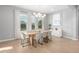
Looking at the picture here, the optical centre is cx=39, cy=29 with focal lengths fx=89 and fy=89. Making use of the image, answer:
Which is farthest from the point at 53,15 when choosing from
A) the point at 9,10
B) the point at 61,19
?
the point at 9,10

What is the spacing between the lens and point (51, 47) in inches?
129

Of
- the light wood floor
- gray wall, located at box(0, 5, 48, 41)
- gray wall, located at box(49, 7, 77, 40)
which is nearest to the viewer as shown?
the light wood floor

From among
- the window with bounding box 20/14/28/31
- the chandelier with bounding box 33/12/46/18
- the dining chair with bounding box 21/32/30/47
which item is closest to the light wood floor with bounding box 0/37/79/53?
the dining chair with bounding box 21/32/30/47

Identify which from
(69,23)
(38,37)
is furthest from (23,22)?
(69,23)

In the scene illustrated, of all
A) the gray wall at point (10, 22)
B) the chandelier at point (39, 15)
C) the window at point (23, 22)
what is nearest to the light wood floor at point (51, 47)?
the gray wall at point (10, 22)

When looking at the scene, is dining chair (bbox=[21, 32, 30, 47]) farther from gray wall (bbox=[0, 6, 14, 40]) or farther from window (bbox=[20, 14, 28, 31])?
gray wall (bbox=[0, 6, 14, 40])

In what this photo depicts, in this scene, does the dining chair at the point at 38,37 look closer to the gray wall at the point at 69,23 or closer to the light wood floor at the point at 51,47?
the light wood floor at the point at 51,47

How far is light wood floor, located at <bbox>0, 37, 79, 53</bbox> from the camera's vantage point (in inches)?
116

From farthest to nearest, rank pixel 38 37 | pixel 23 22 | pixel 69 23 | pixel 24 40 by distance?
pixel 38 37 < pixel 24 40 < pixel 69 23 < pixel 23 22

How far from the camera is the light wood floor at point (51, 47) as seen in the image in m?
2.95

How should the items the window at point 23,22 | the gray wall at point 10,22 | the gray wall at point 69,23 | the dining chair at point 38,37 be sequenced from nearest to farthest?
the gray wall at point 10,22 < the window at point 23,22 < the gray wall at point 69,23 < the dining chair at point 38,37

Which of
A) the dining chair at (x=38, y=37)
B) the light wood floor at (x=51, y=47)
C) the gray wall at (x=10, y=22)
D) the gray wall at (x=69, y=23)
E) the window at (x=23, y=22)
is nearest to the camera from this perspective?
the light wood floor at (x=51, y=47)

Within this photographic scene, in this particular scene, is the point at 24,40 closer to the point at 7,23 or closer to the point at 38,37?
the point at 38,37

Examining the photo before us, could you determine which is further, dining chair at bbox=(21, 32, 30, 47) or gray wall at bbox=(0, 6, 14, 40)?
dining chair at bbox=(21, 32, 30, 47)
